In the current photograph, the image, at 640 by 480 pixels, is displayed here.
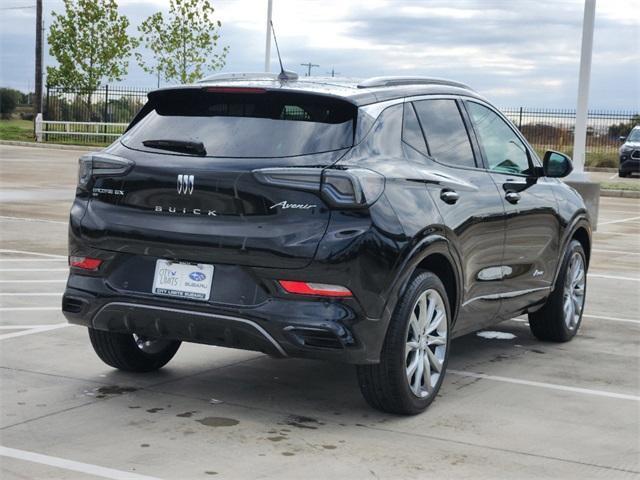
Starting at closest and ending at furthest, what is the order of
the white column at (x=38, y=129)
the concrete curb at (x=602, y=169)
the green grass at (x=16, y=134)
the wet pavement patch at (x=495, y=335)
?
the wet pavement patch at (x=495, y=335) < the concrete curb at (x=602, y=169) < the green grass at (x=16, y=134) < the white column at (x=38, y=129)

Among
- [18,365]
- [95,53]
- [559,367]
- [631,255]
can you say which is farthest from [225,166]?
[95,53]

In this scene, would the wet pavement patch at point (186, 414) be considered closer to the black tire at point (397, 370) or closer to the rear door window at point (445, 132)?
the black tire at point (397, 370)

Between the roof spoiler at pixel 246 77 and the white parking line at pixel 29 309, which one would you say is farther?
the white parking line at pixel 29 309

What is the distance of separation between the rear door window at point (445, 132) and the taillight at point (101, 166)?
67.8 inches

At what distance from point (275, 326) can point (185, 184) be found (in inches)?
34.4

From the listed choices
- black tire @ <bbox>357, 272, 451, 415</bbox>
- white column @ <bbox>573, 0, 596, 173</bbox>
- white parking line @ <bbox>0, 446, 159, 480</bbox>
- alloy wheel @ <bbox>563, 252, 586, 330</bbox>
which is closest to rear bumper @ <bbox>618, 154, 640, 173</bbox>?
white column @ <bbox>573, 0, 596, 173</bbox>

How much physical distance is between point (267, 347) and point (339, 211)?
764mm

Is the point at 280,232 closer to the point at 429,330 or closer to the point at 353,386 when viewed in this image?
the point at 429,330

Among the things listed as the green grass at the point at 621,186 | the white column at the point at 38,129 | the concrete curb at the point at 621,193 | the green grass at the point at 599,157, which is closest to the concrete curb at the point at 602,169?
the green grass at the point at 599,157

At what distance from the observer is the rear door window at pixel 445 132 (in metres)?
6.41

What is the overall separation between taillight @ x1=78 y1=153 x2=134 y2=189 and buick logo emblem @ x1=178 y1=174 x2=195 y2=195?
1.13 ft

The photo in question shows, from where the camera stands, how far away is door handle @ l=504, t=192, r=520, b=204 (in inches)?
279

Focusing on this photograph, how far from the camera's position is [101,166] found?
5.91m

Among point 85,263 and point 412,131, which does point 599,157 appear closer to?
point 412,131
